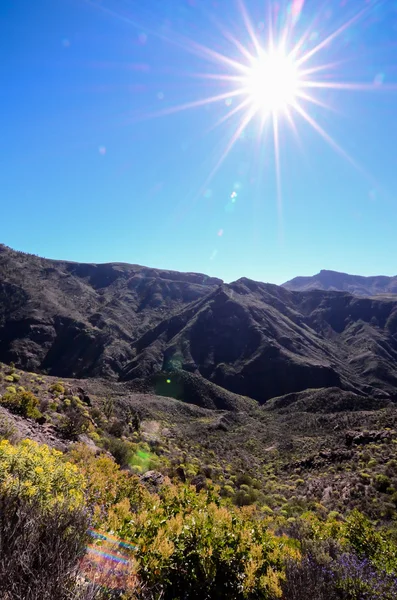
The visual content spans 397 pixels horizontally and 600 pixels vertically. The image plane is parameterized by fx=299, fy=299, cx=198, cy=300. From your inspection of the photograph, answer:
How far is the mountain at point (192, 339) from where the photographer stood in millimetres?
69688

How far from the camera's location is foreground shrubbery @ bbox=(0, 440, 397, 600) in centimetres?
271

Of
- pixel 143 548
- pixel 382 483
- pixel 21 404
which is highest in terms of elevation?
pixel 143 548

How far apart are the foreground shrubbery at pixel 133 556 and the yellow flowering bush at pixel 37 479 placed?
1 cm

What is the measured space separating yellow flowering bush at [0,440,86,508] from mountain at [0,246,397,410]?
5580 centimetres

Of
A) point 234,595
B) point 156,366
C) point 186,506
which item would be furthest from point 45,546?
point 156,366

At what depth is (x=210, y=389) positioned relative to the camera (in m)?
61.1

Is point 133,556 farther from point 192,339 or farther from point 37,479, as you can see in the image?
point 192,339

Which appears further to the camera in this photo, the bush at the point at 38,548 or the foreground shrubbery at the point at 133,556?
the foreground shrubbery at the point at 133,556

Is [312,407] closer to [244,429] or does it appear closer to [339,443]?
[244,429]

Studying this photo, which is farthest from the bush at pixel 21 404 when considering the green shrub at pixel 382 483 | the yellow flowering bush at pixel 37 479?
the green shrub at pixel 382 483

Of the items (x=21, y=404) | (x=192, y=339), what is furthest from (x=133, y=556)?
(x=192, y=339)

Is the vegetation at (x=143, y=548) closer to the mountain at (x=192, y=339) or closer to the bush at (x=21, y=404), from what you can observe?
the bush at (x=21, y=404)

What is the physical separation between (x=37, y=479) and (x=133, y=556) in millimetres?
1512

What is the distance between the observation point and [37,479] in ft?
12.5
